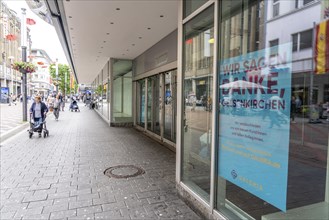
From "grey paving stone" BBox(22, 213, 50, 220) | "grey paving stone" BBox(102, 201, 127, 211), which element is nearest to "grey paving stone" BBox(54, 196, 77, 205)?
"grey paving stone" BBox(22, 213, 50, 220)

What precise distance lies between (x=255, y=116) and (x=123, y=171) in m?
3.63

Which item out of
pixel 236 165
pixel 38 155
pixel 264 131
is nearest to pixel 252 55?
pixel 264 131

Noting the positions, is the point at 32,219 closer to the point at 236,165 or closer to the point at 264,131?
the point at 236,165

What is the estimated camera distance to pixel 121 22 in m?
7.04

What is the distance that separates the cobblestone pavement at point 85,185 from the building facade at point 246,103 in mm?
630

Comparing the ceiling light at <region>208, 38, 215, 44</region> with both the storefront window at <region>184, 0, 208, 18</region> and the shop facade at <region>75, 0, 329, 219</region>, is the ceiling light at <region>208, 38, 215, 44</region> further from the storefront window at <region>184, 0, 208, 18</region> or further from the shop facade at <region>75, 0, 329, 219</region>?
the storefront window at <region>184, 0, 208, 18</region>

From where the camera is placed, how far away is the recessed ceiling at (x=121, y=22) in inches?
230

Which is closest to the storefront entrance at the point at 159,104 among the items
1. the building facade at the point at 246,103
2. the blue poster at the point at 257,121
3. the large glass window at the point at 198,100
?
the large glass window at the point at 198,100

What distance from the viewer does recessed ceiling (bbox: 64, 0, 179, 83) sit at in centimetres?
584

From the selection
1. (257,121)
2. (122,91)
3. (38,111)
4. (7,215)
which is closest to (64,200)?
(7,215)

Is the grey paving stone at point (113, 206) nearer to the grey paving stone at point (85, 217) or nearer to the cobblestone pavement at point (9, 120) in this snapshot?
the grey paving stone at point (85, 217)

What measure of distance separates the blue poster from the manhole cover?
255cm

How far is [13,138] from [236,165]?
936cm

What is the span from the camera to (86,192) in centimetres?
427
